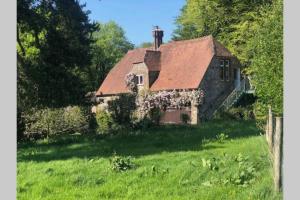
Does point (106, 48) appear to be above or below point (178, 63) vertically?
above

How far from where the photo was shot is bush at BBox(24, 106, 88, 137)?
15992mm

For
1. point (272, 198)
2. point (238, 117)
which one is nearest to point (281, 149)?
point (272, 198)

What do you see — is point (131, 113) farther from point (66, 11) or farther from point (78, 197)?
point (78, 197)

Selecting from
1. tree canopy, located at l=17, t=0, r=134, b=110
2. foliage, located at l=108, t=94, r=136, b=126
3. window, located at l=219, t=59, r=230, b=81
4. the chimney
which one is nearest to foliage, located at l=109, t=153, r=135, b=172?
the chimney

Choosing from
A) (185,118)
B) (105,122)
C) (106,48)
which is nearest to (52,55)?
(106,48)

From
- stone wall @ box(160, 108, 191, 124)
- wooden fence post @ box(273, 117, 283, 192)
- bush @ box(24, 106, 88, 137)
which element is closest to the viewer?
wooden fence post @ box(273, 117, 283, 192)

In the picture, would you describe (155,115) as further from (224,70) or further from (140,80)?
(224,70)

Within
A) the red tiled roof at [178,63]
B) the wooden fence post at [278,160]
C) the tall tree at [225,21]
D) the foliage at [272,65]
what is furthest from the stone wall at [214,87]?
the wooden fence post at [278,160]

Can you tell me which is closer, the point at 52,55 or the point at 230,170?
the point at 230,170

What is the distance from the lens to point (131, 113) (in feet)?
55.4

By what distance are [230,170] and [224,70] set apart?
4238mm

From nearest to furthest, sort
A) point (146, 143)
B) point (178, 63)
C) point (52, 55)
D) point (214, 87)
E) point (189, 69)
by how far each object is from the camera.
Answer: point (178, 63)
point (189, 69)
point (214, 87)
point (146, 143)
point (52, 55)

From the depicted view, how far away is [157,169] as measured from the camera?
8.45 meters

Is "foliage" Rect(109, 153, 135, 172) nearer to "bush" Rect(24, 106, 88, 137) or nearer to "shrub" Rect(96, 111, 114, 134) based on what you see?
"shrub" Rect(96, 111, 114, 134)
